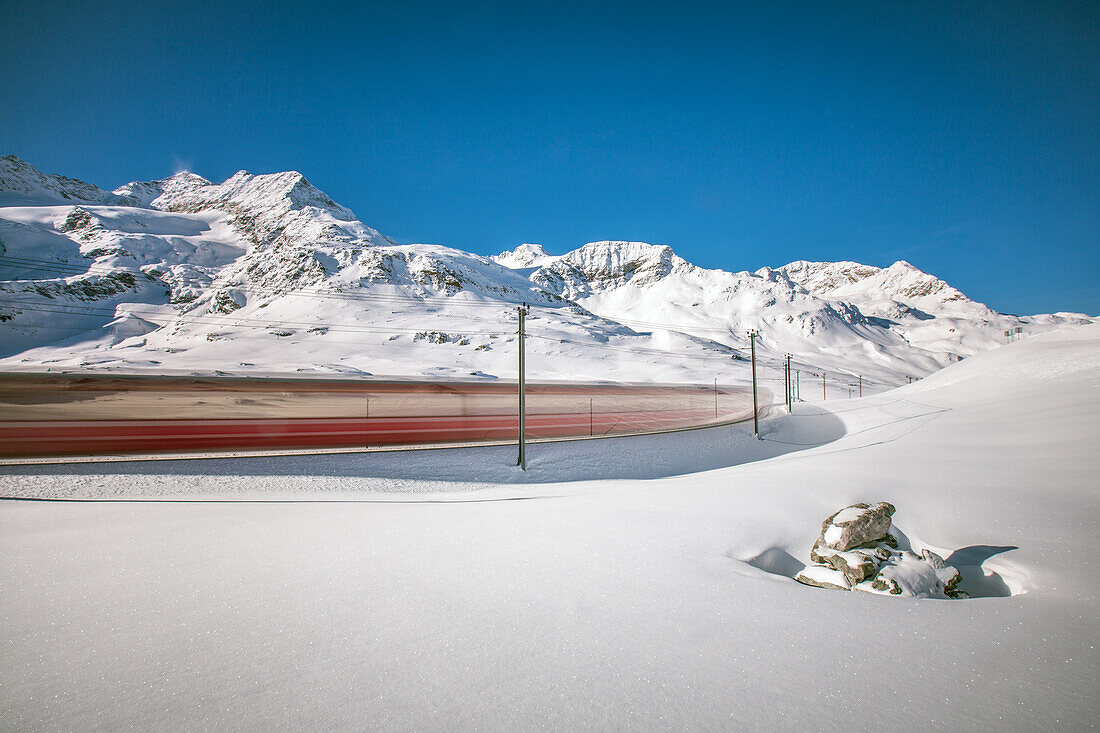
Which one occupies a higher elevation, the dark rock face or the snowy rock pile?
the dark rock face

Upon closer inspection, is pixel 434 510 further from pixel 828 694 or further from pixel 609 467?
pixel 609 467

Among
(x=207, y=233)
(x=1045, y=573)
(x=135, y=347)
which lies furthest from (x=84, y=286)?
(x=1045, y=573)

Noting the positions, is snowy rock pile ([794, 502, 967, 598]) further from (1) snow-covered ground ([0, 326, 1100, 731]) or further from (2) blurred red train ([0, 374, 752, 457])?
(2) blurred red train ([0, 374, 752, 457])

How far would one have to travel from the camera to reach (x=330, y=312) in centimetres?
8800

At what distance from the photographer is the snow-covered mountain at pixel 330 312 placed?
6819cm

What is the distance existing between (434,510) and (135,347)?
10688cm

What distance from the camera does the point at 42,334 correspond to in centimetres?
8525

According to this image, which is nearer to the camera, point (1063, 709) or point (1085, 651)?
point (1063, 709)

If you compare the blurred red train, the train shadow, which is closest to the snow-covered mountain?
the blurred red train

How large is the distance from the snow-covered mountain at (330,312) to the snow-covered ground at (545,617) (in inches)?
1193

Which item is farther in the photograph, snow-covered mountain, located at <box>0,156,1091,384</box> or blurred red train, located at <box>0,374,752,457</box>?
snow-covered mountain, located at <box>0,156,1091,384</box>

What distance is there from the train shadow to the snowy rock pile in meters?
8.61

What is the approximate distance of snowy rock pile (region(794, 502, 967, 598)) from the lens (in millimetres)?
3932

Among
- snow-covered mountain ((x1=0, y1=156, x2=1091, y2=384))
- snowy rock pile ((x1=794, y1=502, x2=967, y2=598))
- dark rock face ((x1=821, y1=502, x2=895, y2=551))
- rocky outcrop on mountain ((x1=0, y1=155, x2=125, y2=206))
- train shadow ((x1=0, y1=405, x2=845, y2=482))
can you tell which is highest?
rocky outcrop on mountain ((x1=0, y1=155, x2=125, y2=206))
